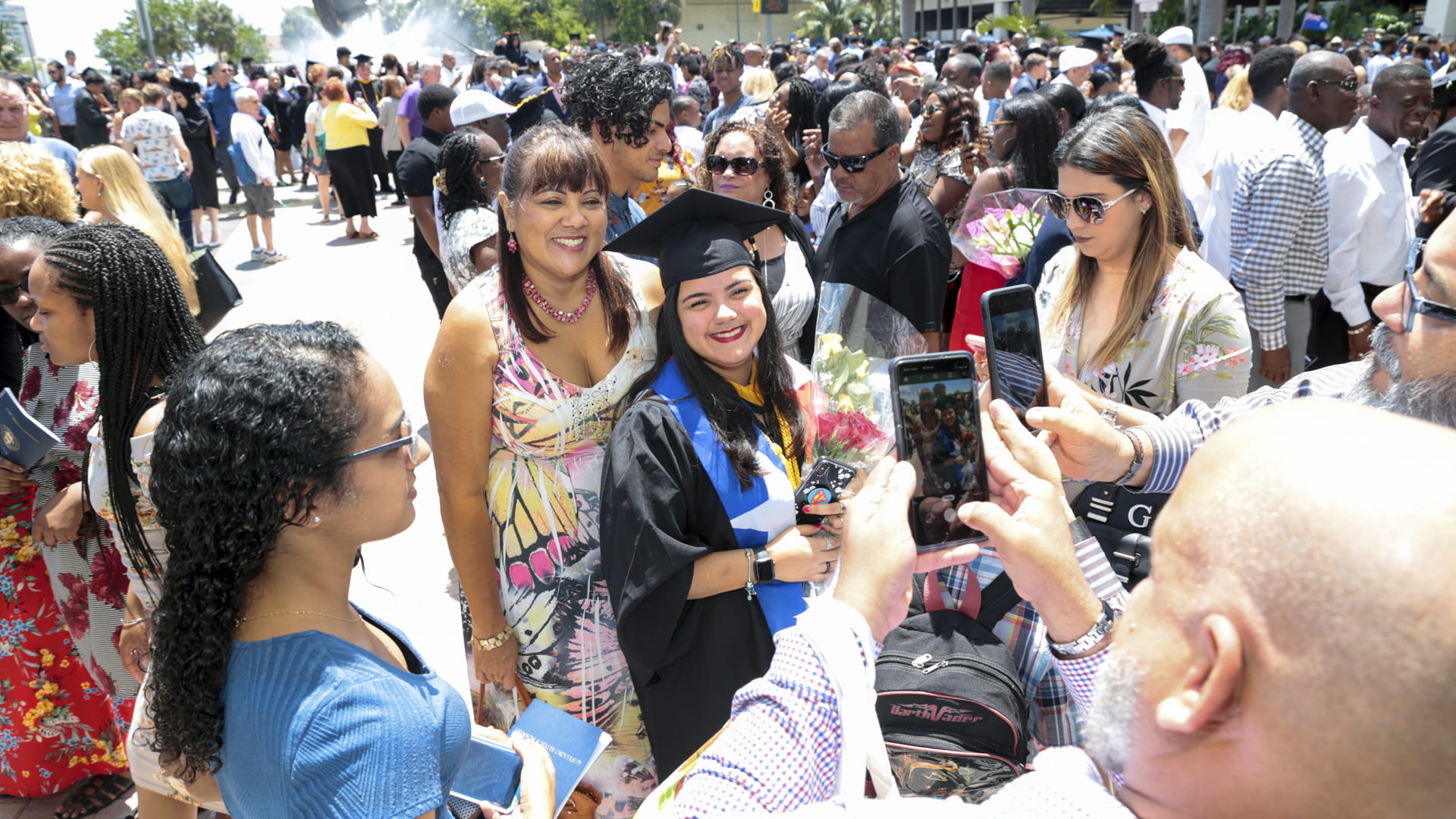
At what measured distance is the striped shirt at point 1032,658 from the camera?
6.77ft

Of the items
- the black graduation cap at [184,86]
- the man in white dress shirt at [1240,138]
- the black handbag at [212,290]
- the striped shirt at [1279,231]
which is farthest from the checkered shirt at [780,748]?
the black graduation cap at [184,86]

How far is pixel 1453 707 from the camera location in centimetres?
69

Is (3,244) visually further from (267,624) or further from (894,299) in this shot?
(894,299)

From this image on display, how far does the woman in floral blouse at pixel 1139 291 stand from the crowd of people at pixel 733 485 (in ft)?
0.04

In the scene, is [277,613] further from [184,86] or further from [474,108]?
[184,86]

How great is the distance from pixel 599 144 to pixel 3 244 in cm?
219

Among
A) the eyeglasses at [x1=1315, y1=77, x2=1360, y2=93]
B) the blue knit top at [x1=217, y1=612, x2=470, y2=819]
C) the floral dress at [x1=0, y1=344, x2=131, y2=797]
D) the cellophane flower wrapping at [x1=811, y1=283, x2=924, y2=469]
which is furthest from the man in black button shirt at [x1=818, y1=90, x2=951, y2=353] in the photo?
the floral dress at [x1=0, y1=344, x2=131, y2=797]

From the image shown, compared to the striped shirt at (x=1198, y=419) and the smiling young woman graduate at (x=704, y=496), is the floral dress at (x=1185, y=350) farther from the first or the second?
the smiling young woman graduate at (x=704, y=496)

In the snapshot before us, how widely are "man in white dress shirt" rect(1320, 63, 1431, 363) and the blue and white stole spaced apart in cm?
410

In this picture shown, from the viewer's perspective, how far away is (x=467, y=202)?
4785 mm

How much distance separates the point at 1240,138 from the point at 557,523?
4.47 m

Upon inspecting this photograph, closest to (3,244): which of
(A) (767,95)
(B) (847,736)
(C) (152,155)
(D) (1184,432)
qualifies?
(B) (847,736)

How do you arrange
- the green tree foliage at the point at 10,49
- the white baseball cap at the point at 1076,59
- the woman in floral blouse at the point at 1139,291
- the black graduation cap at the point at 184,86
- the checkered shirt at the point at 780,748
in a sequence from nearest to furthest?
the checkered shirt at the point at 780,748
the woman in floral blouse at the point at 1139,291
the white baseball cap at the point at 1076,59
the black graduation cap at the point at 184,86
the green tree foliage at the point at 10,49

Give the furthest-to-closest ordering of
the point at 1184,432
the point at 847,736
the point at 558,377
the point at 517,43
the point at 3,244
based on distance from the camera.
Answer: the point at 517,43 < the point at 3,244 < the point at 558,377 < the point at 1184,432 < the point at 847,736
